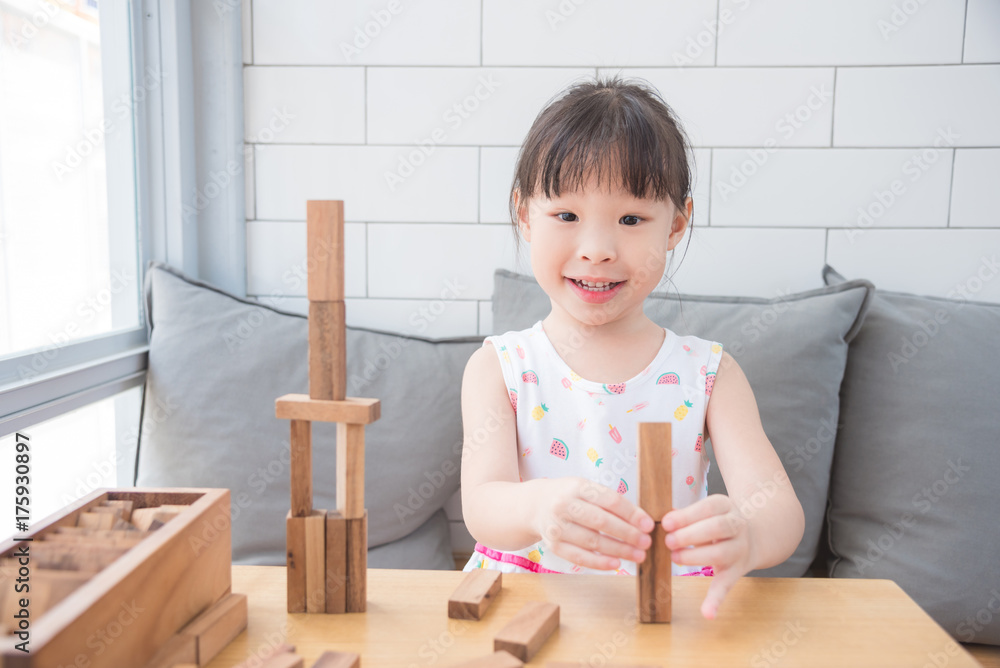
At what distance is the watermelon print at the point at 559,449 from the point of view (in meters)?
0.97

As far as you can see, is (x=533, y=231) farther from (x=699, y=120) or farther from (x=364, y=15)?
(x=364, y=15)

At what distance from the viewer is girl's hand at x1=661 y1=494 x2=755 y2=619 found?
56 centimetres

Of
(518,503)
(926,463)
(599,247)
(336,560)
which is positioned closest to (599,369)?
(599,247)

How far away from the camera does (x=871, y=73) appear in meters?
1.42

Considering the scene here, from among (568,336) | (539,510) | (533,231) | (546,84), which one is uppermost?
(546,84)

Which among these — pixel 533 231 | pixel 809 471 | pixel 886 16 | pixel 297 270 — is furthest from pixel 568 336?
pixel 886 16

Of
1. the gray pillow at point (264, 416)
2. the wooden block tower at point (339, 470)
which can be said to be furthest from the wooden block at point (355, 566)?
the gray pillow at point (264, 416)

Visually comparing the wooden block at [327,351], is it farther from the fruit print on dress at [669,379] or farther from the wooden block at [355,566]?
the fruit print on dress at [669,379]

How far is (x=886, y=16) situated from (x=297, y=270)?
4.29ft

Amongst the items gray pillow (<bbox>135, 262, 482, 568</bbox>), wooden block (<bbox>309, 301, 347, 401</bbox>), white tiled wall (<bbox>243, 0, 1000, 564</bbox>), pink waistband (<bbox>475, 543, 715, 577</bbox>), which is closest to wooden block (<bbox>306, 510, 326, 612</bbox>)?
wooden block (<bbox>309, 301, 347, 401</bbox>)

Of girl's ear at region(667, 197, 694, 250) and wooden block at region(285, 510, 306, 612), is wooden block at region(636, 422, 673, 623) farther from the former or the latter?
girl's ear at region(667, 197, 694, 250)

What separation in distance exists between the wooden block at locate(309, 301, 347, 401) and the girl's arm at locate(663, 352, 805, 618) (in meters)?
0.28

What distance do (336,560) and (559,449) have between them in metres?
0.47

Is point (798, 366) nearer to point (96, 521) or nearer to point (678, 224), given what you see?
point (678, 224)
